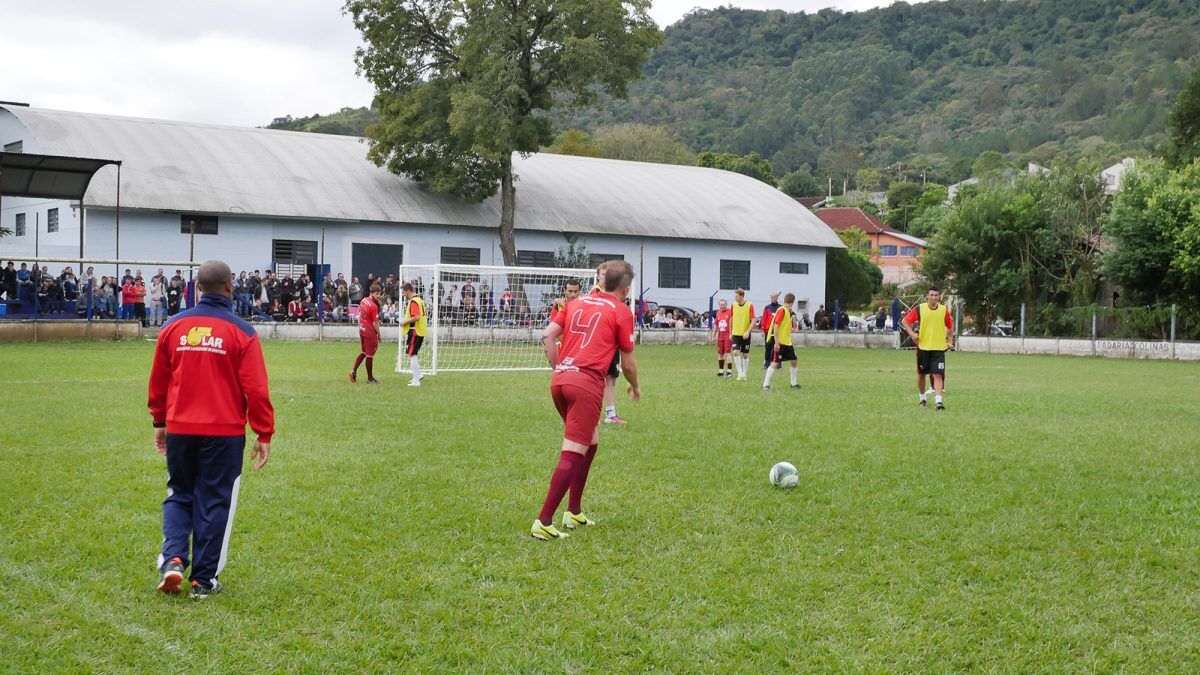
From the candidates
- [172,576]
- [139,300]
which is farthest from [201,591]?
[139,300]

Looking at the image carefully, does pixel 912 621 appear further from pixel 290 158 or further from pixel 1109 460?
pixel 290 158

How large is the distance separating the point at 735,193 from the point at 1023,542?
162ft

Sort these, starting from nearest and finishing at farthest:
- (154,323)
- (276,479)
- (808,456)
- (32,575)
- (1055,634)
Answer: (1055,634) → (32,575) → (276,479) → (808,456) → (154,323)

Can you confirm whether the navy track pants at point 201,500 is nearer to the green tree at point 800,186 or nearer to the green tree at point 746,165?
the green tree at point 746,165

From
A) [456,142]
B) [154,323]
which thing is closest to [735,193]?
[456,142]

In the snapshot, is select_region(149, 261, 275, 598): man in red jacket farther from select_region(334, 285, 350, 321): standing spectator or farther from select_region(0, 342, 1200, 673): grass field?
select_region(334, 285, 350, 321): standing spectator

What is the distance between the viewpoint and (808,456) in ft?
37.2

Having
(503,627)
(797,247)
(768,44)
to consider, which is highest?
(768,44)

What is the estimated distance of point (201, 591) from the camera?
6039 millimetres

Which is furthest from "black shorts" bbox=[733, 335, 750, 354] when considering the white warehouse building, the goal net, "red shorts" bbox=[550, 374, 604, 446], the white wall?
the white wall

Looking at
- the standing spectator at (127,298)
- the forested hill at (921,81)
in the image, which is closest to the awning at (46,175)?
the standing spectator at (127,298)

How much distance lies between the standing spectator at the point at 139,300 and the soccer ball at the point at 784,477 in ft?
84.7

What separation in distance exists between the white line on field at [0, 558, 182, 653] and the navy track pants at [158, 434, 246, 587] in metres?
0.43

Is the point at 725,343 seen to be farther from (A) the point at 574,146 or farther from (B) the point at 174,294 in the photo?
(A) the point at 574,146
